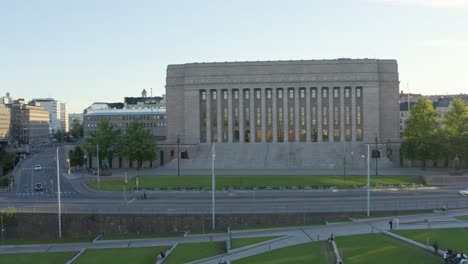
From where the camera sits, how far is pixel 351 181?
7869cm

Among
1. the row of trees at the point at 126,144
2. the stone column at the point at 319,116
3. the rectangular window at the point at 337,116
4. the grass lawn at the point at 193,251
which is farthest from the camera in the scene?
the rectangular window at the point at 337,116

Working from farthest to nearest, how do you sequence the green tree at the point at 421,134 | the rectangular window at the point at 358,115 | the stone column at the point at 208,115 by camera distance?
1. the stone column at the point at 208,115
2. the rectangular window at the point at 358,115
3. the green tree at the point at 421,134

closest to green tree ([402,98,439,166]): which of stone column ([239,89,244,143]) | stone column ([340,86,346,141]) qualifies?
stone column ([340,86,346,141])

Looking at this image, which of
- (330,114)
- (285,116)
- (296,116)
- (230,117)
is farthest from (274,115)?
(330,114)

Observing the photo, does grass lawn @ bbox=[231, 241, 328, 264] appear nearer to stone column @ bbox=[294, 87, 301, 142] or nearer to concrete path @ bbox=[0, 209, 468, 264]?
concrete path @ bbox=[0, 209, 468, 264]

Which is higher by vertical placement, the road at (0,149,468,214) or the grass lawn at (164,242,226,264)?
the road at (0,149,468,214)

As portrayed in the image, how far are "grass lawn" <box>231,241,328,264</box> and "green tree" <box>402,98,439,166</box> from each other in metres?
55.8

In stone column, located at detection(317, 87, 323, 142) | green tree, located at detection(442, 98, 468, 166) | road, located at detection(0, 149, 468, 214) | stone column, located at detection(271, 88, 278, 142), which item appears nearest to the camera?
road, located at detection(0, 149, 468, 214)

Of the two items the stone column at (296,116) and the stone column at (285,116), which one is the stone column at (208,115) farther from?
the stone column at (296,116)

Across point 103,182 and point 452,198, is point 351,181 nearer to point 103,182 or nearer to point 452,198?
point 452,198

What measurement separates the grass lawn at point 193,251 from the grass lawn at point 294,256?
14.5 ft

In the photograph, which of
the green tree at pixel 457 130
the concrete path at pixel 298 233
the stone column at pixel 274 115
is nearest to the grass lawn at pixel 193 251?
the concrete path at pixel 298 233

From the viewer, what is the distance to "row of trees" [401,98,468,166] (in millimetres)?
92938

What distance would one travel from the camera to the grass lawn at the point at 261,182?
76.5 metres
